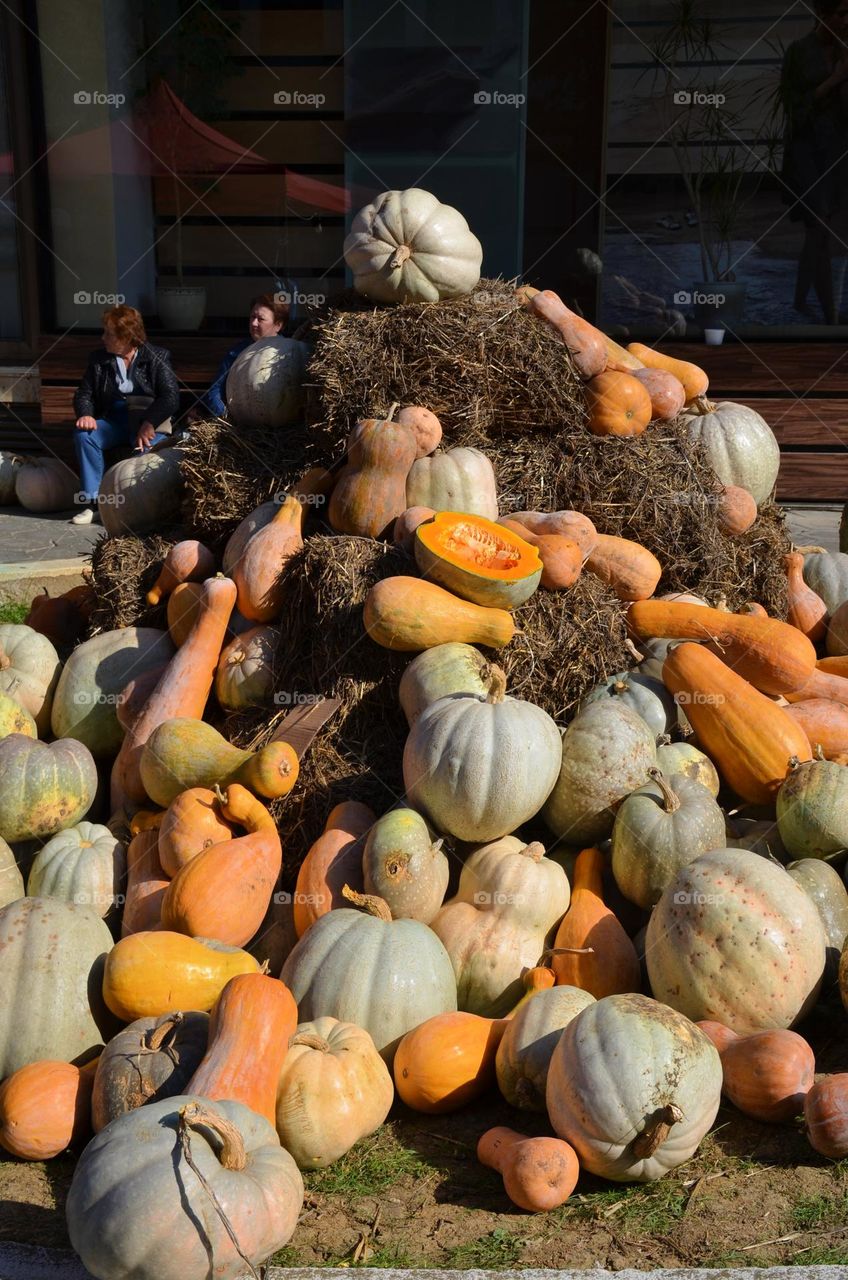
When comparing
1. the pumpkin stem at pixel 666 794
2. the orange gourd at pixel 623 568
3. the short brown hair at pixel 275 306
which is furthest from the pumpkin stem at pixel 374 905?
the short brown hair at pixel 275 306

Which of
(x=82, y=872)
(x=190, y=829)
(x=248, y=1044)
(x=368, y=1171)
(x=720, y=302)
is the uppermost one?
(x=720, y=302)

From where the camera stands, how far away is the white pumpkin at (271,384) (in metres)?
5.29

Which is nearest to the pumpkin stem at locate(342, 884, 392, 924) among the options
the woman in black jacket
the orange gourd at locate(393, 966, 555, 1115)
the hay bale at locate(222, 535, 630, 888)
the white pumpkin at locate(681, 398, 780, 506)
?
the orange gourd at locate(393, 966, 555, 1115)

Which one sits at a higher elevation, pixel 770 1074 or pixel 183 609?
pixel 183 609

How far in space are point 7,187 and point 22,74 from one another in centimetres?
82

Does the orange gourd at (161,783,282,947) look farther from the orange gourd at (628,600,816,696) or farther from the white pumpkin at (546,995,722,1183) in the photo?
the orange gourd at (628,600,816,696)

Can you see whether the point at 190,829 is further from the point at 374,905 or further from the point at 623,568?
the point at 623,568

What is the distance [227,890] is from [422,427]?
197cm

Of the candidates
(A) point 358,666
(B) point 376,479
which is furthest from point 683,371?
(A) point 358,666

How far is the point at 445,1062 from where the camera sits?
3.12 meters

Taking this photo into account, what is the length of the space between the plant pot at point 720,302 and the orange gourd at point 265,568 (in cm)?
522

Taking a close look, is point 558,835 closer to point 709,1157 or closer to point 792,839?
point 792,839

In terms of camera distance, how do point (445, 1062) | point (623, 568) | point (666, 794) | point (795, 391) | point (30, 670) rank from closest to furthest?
point (445, 1062)
point (666, 794)
point (623, 568)
point (30, 670)
point (795, 391)

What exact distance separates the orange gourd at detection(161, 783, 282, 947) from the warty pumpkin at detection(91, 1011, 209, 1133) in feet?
1.49
